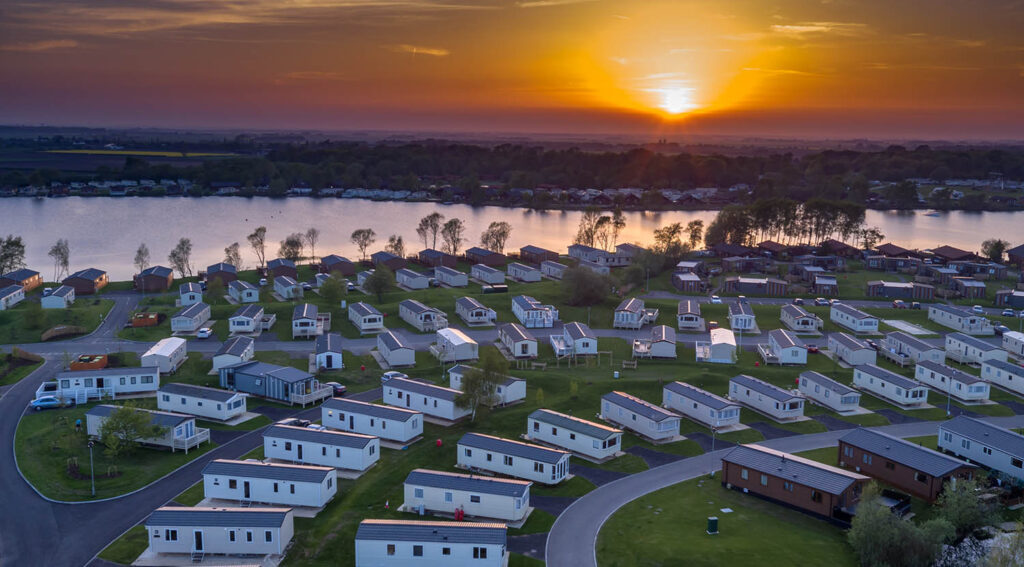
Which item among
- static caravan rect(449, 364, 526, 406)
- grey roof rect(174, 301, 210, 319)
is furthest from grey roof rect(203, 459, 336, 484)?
grey roof rect(174, 301, 210, 319)

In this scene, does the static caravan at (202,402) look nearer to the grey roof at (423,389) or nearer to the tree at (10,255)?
Result: the grey roof at (423,389)

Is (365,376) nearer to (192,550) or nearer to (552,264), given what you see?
(192,550)

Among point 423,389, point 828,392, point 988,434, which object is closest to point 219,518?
point 423,389

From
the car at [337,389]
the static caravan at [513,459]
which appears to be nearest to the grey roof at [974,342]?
the static caravan at [513,459]

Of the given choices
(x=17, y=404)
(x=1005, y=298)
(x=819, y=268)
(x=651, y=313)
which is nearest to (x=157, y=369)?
(x=17, y=404)

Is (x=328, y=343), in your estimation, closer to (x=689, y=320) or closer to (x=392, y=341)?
(x=392, y=341)
